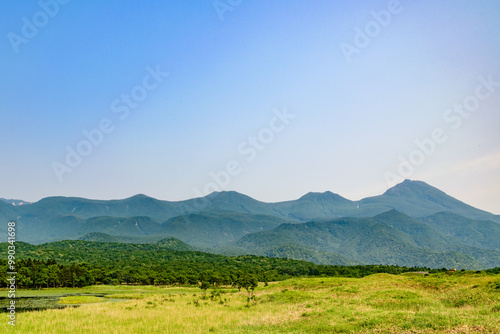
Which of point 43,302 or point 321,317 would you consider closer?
point 321,317

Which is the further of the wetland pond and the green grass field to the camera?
the wetland pond

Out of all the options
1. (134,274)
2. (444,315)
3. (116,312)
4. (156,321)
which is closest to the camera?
(444,315)

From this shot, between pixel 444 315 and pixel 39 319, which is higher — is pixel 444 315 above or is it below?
above

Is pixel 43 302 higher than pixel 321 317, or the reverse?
pixel 321 317

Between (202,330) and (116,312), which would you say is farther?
(116,312)

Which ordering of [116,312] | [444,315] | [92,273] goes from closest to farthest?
[444,315] < [116,312] < [92,273]

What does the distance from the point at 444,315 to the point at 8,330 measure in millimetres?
46337

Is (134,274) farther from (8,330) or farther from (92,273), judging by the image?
(8,330)

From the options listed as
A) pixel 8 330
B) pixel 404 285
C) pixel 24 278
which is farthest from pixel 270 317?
pixel 24 278

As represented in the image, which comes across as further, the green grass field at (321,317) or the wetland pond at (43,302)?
the wetland pond at (43,302)

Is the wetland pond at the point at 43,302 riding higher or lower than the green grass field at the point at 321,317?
lower

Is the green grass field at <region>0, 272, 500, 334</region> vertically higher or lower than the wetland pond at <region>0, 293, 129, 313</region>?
higher

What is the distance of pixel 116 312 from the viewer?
53.0m

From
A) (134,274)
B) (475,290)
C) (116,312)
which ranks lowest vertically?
(134,274)
